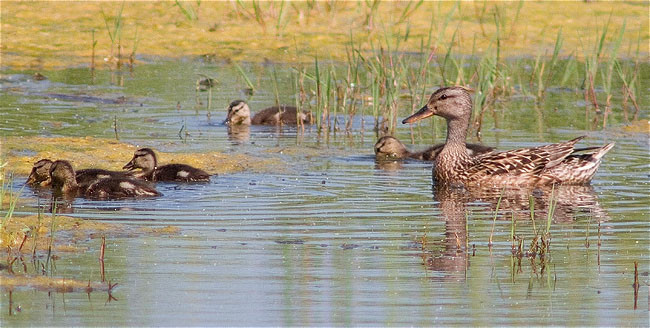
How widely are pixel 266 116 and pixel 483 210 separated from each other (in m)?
5.07

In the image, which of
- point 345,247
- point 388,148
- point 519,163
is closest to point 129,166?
point 388,148

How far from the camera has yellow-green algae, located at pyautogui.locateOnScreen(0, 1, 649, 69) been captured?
56.2 ft

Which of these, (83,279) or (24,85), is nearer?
(83,279)

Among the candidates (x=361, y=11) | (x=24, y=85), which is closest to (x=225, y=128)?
(x=24, y=85)

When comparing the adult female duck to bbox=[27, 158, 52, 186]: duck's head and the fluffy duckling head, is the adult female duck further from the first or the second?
bbox=[27, 158, 52, 186]: duck's head

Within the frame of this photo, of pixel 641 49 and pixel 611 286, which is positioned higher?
pixel 641 49

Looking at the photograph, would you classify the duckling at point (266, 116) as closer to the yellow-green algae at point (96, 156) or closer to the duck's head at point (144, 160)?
the yellow-green algae at point (96, 156)

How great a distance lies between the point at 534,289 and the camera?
591 cm

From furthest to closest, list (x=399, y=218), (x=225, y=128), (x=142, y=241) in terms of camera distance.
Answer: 1. (x=225, y=128)
2. (x=399, y=218)
3. (x=142, y=241)

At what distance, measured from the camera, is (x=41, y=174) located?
30.2 feet

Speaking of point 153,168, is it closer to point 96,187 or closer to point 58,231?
point 96,187

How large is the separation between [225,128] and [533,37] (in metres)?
6.81

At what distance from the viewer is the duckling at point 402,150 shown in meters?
10.8

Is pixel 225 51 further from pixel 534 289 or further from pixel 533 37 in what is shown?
pixel 534 289
